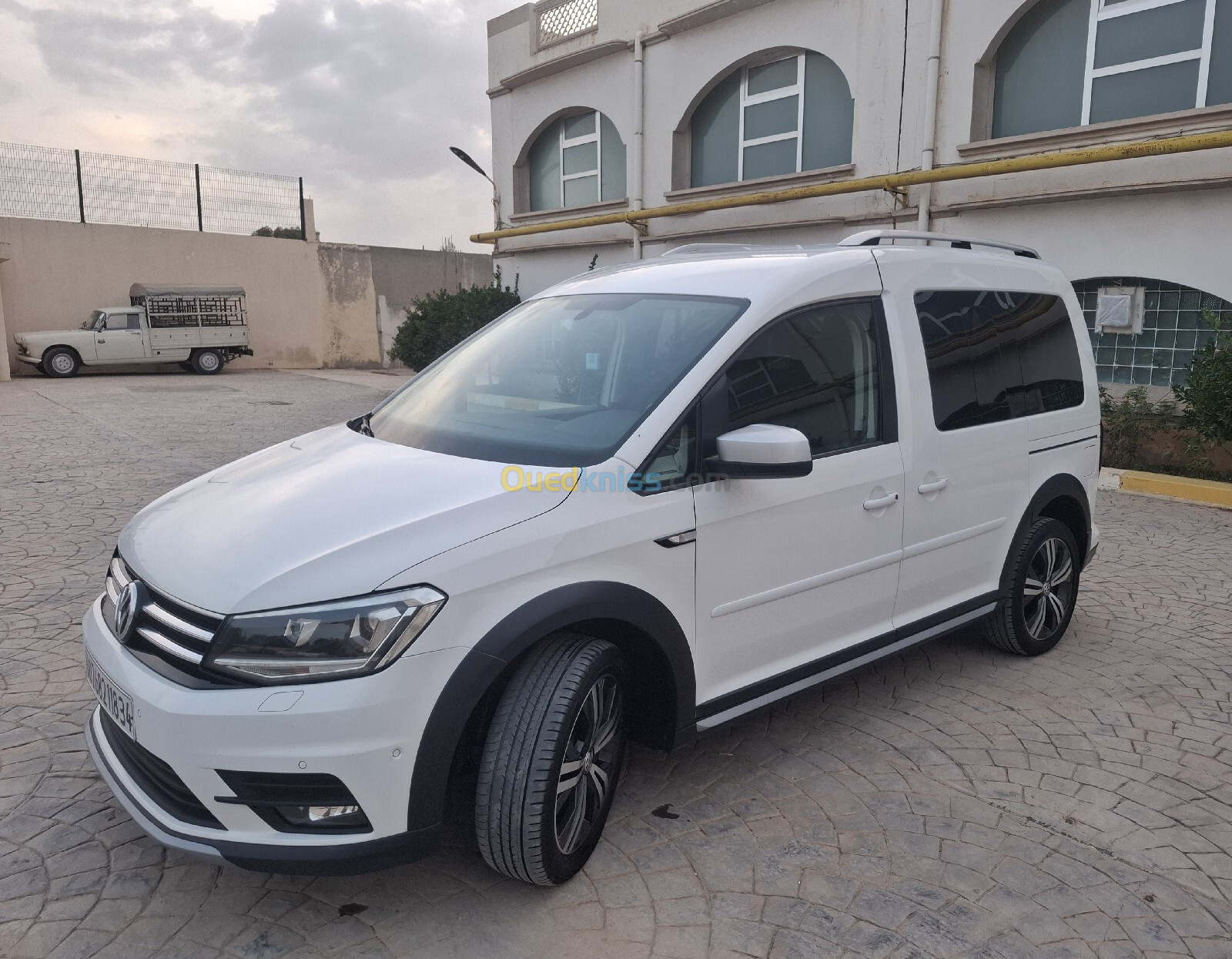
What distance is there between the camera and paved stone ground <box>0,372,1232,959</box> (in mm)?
2510

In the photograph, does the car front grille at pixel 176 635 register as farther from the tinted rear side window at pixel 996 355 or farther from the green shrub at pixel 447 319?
the green shrub at pixel 447 319

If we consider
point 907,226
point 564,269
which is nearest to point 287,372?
point 564,269

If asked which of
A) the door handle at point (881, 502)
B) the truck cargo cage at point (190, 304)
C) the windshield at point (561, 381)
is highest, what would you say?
the truck cargo cage at point (190, 304)

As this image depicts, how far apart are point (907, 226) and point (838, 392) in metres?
8.79

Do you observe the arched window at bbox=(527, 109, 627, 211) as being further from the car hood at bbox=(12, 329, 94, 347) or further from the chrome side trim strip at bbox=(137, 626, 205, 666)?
the chrome side trim strip at bbox=(137, 626, 205, 666)

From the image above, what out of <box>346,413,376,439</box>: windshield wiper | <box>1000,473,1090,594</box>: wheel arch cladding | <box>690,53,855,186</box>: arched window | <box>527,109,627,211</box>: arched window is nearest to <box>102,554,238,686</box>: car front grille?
<box>346,413,376,439</box>: windshield wiper

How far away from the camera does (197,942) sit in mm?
2469

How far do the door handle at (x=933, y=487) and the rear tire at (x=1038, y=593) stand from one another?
2.61 ft

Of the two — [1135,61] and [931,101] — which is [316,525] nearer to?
[1135,61]

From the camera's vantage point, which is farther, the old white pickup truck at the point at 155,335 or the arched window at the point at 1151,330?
the old white pickup truck at the point at 155,335

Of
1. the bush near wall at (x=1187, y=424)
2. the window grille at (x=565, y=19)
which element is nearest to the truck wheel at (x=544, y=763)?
the bush near wall at (x=1187, y=424)

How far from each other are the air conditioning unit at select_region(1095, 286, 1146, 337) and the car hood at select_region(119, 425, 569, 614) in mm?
8905

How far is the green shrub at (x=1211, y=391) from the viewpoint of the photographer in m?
7.94

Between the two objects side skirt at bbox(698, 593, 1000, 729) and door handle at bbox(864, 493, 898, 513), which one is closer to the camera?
side skirt at bbox(698, 593, 1000, 729)
